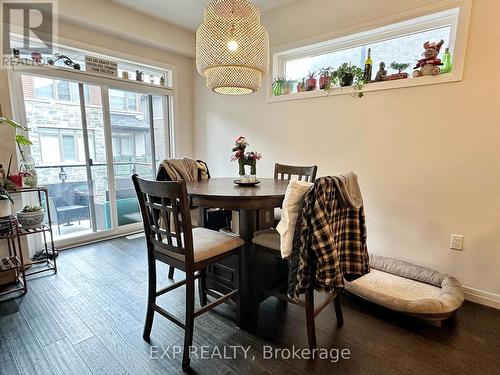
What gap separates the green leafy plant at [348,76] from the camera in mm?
2564

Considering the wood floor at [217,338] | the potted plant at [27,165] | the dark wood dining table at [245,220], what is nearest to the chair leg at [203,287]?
the dark wood dining table at [245,220]

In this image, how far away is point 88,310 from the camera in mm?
1970

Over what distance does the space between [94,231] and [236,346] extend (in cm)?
272

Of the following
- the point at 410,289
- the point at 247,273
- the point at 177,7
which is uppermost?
the point at 177,7

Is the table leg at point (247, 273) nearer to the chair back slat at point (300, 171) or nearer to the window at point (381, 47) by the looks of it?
the chair back slat at point (300, 171)

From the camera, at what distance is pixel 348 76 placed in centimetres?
262

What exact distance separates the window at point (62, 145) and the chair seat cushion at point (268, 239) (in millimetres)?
2711

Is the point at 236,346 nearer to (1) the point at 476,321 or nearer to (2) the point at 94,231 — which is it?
(1) the point at 476,321

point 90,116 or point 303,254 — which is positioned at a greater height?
point 90,116

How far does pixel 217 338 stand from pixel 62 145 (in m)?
2.90

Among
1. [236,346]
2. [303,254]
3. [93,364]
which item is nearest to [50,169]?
[93,364]

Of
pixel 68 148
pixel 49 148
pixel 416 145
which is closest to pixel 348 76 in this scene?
pixel 416 145

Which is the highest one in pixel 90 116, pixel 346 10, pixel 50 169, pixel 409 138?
pixel 346 10

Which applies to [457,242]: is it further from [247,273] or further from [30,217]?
[30,217]
